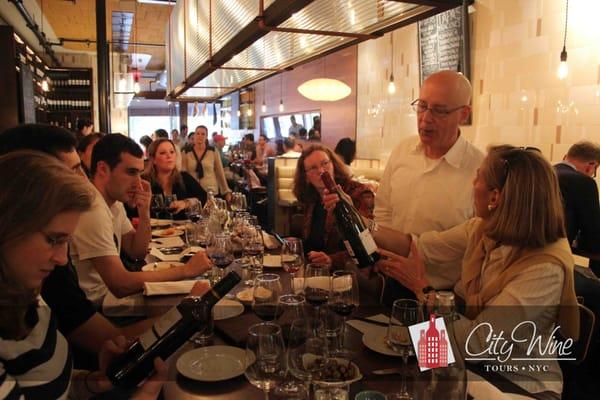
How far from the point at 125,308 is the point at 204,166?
4325mm

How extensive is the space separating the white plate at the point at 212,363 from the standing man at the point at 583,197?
319 centimetres

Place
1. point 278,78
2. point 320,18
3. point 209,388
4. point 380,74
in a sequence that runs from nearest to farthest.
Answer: point 209,388
point 320,18
point 380,74
point 278,78

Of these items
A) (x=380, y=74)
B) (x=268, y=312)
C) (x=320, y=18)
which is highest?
(x=380, y=74)

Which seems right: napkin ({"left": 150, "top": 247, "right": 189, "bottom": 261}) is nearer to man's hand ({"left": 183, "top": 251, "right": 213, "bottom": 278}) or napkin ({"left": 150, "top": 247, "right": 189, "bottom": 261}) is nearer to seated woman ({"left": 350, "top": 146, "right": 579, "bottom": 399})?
man's hand ({"left": 183, "top": 251, "right": 213, "bottom": 278})

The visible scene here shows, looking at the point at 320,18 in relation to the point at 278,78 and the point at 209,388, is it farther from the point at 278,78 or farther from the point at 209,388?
the point at 278,78

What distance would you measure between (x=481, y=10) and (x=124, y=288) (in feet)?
15.7

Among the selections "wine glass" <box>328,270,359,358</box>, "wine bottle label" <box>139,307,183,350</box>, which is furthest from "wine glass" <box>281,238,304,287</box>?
"wine bottle label" <box>139,307,183,350</box>

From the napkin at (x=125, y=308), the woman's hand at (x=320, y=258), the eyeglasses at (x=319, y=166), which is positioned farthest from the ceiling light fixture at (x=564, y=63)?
the napkin at (x=125, y=308)

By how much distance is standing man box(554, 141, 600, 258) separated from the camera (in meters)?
3.77

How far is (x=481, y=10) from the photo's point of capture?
5238 mm

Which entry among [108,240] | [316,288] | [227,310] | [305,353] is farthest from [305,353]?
[108,240]

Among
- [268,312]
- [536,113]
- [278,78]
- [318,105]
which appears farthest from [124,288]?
[278,78]

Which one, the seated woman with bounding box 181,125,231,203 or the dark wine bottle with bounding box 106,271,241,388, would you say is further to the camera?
the seated woman with bounding box 181,125,231,203

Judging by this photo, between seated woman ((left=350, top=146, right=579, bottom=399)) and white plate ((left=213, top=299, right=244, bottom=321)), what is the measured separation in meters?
0.66
